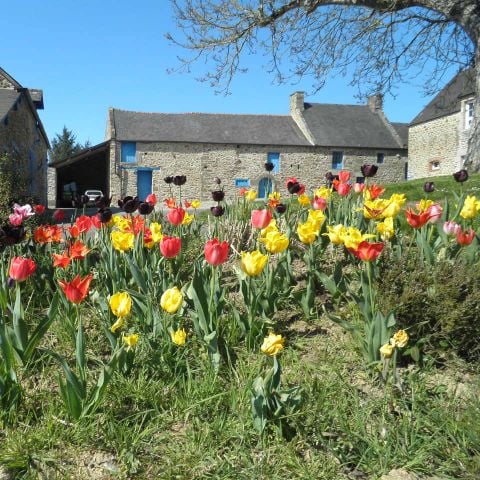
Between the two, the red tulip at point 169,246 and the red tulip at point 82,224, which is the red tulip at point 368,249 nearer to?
the red tulip at point 169,246

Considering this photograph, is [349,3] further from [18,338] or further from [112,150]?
[112,150]

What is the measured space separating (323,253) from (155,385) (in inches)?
73.6

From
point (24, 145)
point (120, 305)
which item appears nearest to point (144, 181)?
point (24, 145)

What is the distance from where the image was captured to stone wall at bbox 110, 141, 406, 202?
101 ft

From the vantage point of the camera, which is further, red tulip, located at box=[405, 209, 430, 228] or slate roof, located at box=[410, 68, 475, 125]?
slate roof, located at box=[410, 68, 475, 125]

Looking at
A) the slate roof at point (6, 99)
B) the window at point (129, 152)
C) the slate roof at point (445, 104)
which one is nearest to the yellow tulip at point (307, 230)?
the slate roof at point (6, 99)

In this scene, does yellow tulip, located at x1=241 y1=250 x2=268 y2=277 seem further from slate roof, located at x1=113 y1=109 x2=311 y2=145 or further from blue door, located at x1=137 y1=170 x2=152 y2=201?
slate roof, located at x1=113 y1=109 x2=311 y2=145

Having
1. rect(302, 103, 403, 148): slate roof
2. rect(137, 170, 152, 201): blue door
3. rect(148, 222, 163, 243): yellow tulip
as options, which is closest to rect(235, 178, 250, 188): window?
rect(302, 103, 403, 148): slate roof

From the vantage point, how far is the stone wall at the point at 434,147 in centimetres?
2675

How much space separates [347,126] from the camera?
34938 millimetres

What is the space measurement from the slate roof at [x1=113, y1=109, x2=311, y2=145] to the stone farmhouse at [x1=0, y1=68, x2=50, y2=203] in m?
7.53

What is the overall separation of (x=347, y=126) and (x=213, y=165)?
35.6 ft

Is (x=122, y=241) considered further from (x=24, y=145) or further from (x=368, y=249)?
(x=24, y=145)

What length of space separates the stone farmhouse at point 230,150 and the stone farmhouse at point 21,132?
7.10 meters
